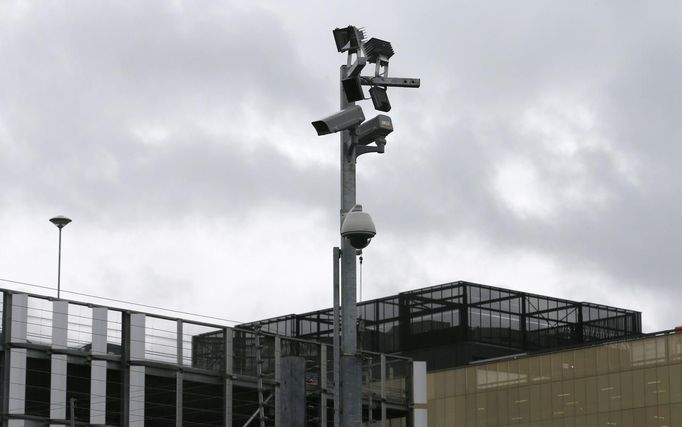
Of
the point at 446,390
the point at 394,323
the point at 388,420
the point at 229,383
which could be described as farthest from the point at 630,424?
the point at 229,383

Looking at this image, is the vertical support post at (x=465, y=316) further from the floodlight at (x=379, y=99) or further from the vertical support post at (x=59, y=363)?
the floodlight at (x=379, y=99)

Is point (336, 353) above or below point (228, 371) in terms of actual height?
below

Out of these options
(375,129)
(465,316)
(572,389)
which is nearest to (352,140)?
(375,129)

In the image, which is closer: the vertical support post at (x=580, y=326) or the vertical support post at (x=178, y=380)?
the vertical support post at (x=178, y=380)

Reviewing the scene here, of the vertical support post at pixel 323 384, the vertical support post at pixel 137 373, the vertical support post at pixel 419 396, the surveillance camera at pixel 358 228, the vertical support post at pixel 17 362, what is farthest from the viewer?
the vertical support post at pixel 419 396

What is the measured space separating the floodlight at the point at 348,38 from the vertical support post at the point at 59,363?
2214cm

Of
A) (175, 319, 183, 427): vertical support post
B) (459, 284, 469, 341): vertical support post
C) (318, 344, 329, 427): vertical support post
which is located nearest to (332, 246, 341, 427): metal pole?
(175, 319, 183, 427): vertical support post

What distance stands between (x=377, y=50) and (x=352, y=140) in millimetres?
1245

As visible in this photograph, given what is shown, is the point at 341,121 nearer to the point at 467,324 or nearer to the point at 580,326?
the point at 467,324

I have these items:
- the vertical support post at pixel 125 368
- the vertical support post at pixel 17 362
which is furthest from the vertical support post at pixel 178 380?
the vertical support post at pixel 17 362

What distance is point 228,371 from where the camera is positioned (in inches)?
1758

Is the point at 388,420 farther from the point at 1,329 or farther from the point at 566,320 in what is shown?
the point at 566,320

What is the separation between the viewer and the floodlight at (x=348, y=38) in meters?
19.3

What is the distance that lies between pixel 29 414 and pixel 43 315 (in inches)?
106
